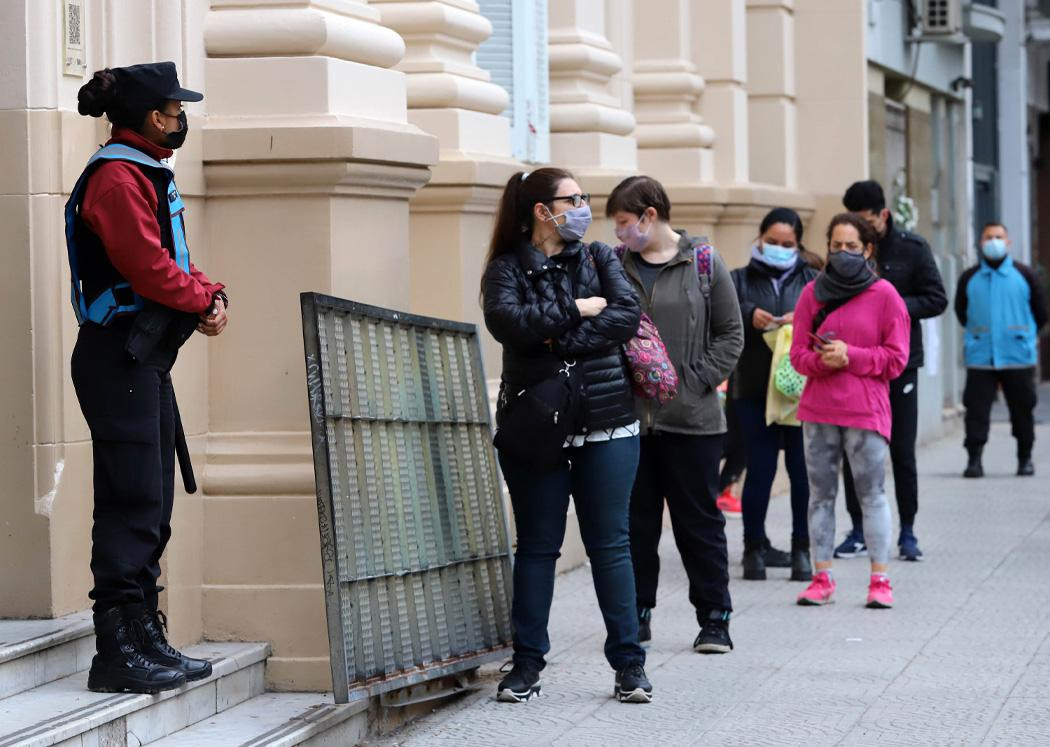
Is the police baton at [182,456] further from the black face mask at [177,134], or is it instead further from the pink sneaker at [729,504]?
the pink sneaker at [729,504]

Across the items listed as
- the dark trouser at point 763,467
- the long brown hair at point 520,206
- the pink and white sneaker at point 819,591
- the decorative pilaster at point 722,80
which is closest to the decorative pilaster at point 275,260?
the long brown hair at point 520,206

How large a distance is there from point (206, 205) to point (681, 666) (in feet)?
7.83

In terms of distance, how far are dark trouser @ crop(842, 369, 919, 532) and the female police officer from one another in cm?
495

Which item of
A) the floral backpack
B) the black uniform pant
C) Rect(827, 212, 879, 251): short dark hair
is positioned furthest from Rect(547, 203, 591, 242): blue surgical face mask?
Rect(827, 212, 879, 251): short dark hair

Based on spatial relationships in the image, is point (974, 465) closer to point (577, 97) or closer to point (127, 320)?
point (577, 97)

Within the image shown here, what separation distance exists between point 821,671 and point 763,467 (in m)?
2.30

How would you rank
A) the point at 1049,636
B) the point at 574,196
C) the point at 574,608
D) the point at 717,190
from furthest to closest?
the point at 717,190 < the point at 574,608 < the point at 1049,636 < the point at 574,196

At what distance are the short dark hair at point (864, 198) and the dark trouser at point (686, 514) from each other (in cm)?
267

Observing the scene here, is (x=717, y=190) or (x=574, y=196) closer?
(x=574, y=196)

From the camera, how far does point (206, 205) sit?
6.59 metres

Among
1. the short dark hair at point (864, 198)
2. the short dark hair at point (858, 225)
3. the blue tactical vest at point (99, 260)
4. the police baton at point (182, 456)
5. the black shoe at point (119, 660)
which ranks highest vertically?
the short dark hair at point (864, 198)

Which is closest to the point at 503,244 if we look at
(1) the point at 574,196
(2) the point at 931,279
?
(1) the point at 574,196

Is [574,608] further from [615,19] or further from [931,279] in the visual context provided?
[615,19]

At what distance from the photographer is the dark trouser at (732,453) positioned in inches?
436
